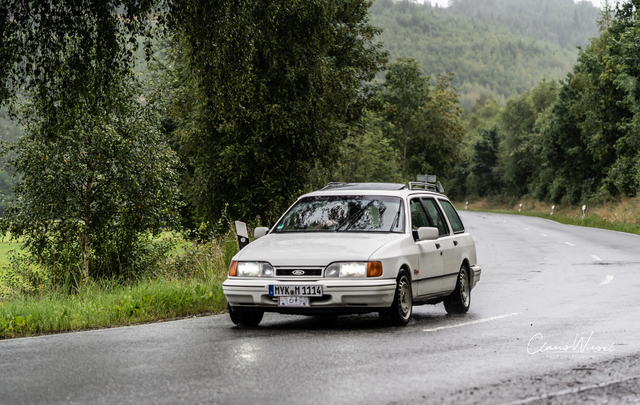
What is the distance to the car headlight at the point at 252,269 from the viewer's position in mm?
8586

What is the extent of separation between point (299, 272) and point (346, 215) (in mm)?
1465

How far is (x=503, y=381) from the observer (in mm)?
5809

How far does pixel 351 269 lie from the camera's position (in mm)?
8383

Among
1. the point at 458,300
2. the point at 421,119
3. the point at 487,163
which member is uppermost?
the point at 421,119

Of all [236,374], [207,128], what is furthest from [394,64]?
[236,374]

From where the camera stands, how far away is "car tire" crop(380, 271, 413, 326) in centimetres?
865

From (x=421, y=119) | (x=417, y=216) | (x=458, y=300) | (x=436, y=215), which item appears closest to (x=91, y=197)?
(x=436, y=215)

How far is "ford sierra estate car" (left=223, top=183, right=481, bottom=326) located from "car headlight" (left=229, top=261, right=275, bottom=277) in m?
0.01

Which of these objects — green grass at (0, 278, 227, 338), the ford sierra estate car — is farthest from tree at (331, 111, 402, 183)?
the ford sierra estate car

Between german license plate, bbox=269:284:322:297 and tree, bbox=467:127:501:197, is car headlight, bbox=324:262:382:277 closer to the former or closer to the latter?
german license plate, bbox=269:284:322:297

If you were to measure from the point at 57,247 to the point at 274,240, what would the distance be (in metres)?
12.1

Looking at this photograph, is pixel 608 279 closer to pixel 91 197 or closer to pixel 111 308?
pixel 111 308

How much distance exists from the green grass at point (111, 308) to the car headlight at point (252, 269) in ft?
5.90

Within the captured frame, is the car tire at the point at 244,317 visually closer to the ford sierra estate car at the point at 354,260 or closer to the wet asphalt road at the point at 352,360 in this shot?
the ford sierra estate car at the point at 354,260
